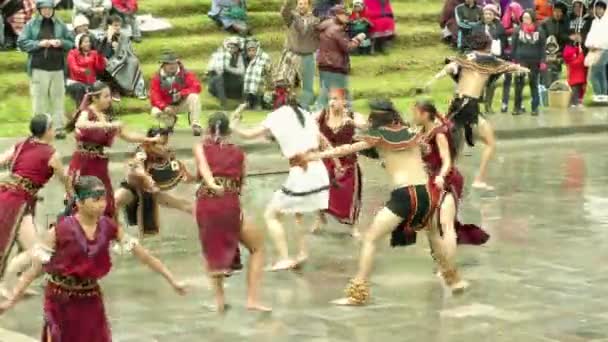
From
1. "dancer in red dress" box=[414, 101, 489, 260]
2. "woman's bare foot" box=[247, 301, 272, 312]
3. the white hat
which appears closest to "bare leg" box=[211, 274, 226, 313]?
"woman's bare foot" box=[247, 301, 272, 312]

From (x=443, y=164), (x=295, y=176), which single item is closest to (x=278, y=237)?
(x=295, y=176)

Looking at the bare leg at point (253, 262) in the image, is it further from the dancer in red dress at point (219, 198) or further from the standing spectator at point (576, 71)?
the standing spectator at point (576, 71)

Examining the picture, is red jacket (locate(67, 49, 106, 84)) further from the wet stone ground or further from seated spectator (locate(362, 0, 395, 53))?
seated spectator (locate(362, 0, 395, 53))

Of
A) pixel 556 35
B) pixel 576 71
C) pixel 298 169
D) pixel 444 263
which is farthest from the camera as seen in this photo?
pixel 556 35

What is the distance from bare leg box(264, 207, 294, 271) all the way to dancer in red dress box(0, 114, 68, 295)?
2.13m

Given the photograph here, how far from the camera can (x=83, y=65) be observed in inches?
864

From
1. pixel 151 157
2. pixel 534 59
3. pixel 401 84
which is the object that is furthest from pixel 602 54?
pixel 151 157

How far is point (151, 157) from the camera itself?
13.7 metres

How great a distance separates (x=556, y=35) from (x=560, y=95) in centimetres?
135

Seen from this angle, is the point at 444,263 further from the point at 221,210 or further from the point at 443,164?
the point at 221,210

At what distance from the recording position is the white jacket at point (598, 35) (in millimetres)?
26672

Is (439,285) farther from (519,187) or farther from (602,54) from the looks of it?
(602,54)

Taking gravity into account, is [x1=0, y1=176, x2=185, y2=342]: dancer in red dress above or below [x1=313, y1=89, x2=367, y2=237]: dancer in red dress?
above

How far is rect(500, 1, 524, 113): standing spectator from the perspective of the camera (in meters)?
26.0
